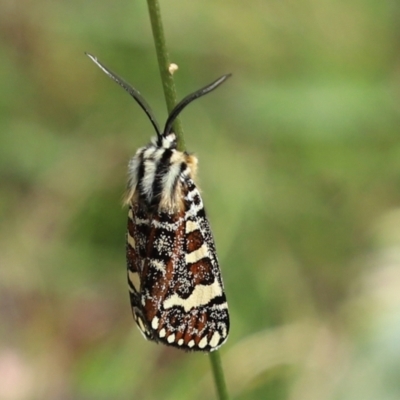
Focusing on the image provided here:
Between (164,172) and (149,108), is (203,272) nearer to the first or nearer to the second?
(164,172)

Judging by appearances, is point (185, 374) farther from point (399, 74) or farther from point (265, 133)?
point (399, 74)

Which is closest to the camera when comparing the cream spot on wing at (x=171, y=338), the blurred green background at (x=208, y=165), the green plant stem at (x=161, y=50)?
the green plant stem at (x=161, y=50)

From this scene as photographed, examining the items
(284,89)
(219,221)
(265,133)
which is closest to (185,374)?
(219,221)

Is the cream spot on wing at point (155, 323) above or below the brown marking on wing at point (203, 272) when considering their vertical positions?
below

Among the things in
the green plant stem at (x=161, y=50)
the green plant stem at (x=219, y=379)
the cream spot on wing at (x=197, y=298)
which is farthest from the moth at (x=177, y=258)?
the green plant stem at (x=161, y=50)

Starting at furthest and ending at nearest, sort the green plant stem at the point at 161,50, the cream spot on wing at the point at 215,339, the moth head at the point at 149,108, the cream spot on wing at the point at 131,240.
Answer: the cream spot on wing at the point at 131,240 → the cream spot on wing at the point at 215,339 → the moth head at the point at 149,108 → the green plant stem at the point at 161,50

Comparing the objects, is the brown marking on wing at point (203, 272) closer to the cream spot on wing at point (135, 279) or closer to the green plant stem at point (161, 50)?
the cream spot on wing at point (135, 279)

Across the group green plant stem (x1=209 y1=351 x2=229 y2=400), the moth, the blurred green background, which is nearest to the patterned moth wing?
the moth
